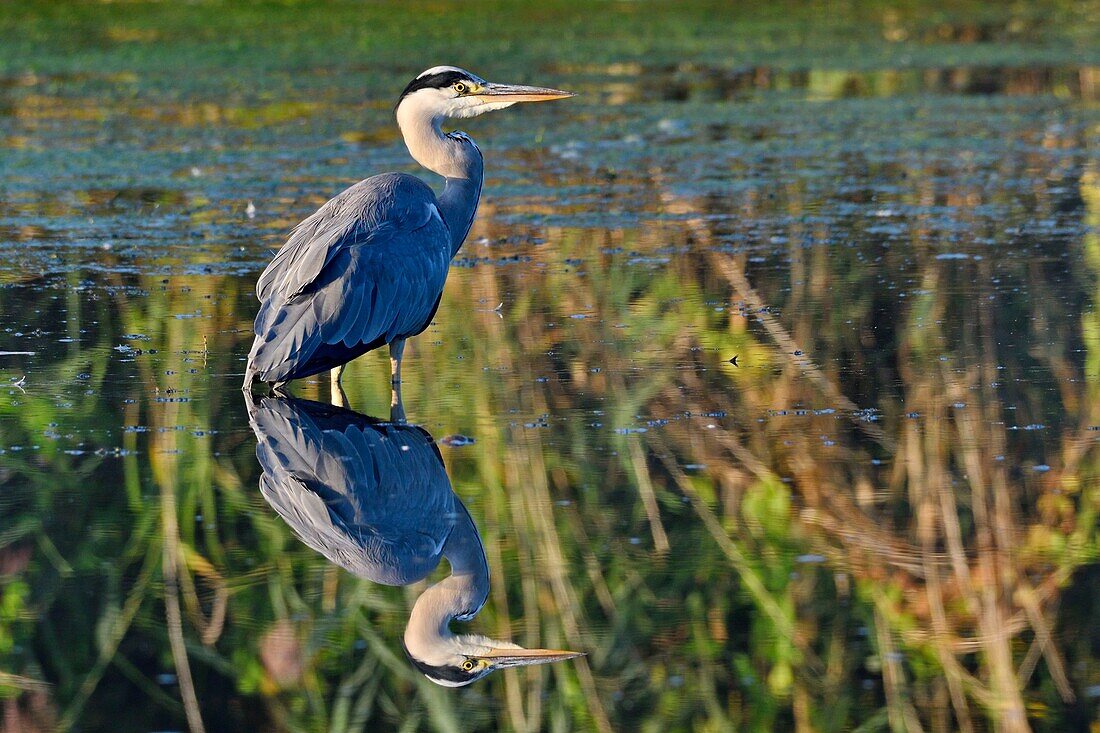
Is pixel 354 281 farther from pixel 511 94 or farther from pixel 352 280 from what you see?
pixel 511 94

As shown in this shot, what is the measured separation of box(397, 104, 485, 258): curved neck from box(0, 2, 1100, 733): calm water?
586 millimetres

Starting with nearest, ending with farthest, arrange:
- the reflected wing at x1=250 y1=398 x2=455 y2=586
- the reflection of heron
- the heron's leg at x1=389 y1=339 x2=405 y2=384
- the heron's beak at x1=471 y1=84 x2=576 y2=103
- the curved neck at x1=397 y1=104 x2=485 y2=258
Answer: the reflection of heron → the reflected wing at x1=250 y1=398 x2=455 y2=586 → the heron's leg at x1=389 y1=339 x2=405 y2=384 → the curved neck at x1=397 y1=104 x2=485 y2=258 → the heron's beak at x1=471 y1=84 x2=576 y2=103

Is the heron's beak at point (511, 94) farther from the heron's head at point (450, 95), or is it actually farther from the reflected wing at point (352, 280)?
the reflected wing at point (352, 280)

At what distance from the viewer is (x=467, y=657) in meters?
4.08

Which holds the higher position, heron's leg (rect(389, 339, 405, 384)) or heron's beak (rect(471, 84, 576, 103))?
heron's beak (rect(471, 84, 576, 103))

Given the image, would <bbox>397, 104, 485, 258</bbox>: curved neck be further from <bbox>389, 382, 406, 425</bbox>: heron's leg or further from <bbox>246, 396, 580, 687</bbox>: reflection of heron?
<bbox>246, 396, 580, 687</bbox>: reflection of heron

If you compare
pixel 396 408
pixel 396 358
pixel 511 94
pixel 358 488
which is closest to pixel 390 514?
pixel 358 488

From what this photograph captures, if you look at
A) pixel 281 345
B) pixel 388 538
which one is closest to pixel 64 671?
pixel 388 538

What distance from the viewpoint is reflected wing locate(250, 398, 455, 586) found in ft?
15.2

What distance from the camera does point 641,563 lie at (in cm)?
449

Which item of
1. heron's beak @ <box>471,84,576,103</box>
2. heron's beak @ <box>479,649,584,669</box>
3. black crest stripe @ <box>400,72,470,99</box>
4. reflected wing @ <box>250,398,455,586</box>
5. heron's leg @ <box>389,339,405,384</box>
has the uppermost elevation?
black crest stripe @ <box>400,72,470,99</box>

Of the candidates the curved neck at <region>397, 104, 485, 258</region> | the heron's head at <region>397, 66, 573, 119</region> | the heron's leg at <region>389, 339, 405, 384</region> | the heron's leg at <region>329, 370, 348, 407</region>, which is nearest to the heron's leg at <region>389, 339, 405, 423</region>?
the heron's leg at <region>389, 339, 405, 384</region>

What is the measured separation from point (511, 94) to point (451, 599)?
12.1 feet

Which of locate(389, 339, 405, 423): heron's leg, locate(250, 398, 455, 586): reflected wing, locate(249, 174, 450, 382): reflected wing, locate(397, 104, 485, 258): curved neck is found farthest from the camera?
locate(397, 104, 485, 258): curved neck
